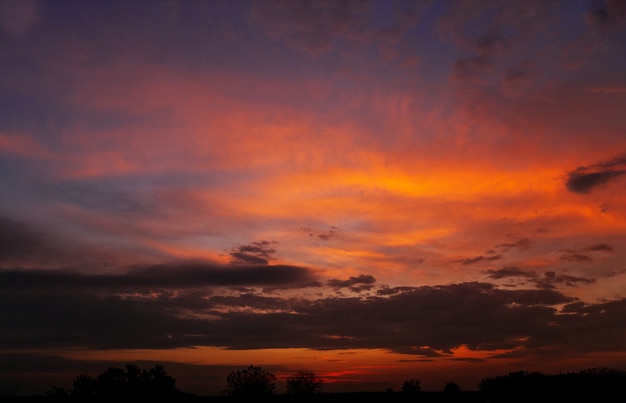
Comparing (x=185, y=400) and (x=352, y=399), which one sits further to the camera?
(x=352, y=399)

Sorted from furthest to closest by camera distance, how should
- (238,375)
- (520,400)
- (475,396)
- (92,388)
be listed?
1. (238,375)
2. (92,388)
3. (520,400)
4. (475,396)

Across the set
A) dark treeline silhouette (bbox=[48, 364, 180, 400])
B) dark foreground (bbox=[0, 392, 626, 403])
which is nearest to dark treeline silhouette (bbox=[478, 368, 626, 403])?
dark foreground (bbox=[0, 392, 626, 403])

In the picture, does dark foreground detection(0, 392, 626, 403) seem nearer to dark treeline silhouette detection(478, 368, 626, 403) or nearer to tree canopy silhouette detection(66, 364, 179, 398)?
dark treeline silhouette detection(478, 368, 626, 403)

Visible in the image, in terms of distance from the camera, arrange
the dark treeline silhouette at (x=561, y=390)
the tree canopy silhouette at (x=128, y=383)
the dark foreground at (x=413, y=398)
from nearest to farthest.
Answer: the dark foreground at (x=413, y=398)
the dark treeline silhouette at (x=561, y=390)
the tree canopy silhouette at (x=128, y=383)

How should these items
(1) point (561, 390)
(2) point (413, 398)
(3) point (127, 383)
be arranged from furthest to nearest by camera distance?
(3) point (127, 383) < (1) point (561, 390) < (2) point (413, 398)

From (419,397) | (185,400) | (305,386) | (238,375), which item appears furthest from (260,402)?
(305,386)

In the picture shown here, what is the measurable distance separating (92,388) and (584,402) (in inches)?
3463

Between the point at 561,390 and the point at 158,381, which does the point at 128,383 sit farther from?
the point at 561,390

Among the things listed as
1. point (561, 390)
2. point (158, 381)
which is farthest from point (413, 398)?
point (158, 381)

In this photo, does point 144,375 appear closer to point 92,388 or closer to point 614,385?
point 92,388

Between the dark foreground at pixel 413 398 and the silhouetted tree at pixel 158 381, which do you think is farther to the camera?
the silhouetted tree at pixel 158 381

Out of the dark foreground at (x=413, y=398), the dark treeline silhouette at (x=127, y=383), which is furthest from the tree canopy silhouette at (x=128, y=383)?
the dark foreground at (x=413, y=398)

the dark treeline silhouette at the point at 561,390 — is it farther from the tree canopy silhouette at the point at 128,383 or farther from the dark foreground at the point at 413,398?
the tree canopy silhouette at the point at 128,383

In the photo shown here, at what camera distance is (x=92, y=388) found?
100 meters
